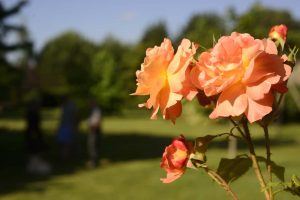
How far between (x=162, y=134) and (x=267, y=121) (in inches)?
876

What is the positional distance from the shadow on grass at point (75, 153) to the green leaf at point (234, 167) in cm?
883

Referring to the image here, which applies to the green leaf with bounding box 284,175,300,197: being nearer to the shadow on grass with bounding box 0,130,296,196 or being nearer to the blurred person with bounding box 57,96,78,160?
the shadow on grass with bounding box 0,130,296,196

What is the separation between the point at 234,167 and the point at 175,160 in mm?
295

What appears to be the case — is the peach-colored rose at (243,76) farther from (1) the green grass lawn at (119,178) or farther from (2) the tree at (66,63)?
(2) the tree at (66,63)

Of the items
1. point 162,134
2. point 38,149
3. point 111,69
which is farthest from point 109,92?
point 38,149

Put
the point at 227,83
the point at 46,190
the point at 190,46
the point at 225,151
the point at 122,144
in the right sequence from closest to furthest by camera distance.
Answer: the point at 227,83, the point at 190,46, the point at 46,190, the point at 225,151, the point at 122,144

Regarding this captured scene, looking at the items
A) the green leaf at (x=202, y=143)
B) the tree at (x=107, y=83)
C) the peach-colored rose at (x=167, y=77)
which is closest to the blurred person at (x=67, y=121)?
the tree at (x=107, y=83)

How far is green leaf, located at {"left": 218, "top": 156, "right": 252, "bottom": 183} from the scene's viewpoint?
4.84 feet

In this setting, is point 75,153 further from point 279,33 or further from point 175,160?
point 175,160

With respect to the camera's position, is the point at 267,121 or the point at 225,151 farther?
the point at 225,151

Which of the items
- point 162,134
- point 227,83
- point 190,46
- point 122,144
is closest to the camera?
point 227,83

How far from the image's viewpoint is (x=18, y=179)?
11398 millimetres

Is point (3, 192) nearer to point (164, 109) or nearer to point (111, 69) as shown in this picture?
point (164, 109)

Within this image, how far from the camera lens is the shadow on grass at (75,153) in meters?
11.1
